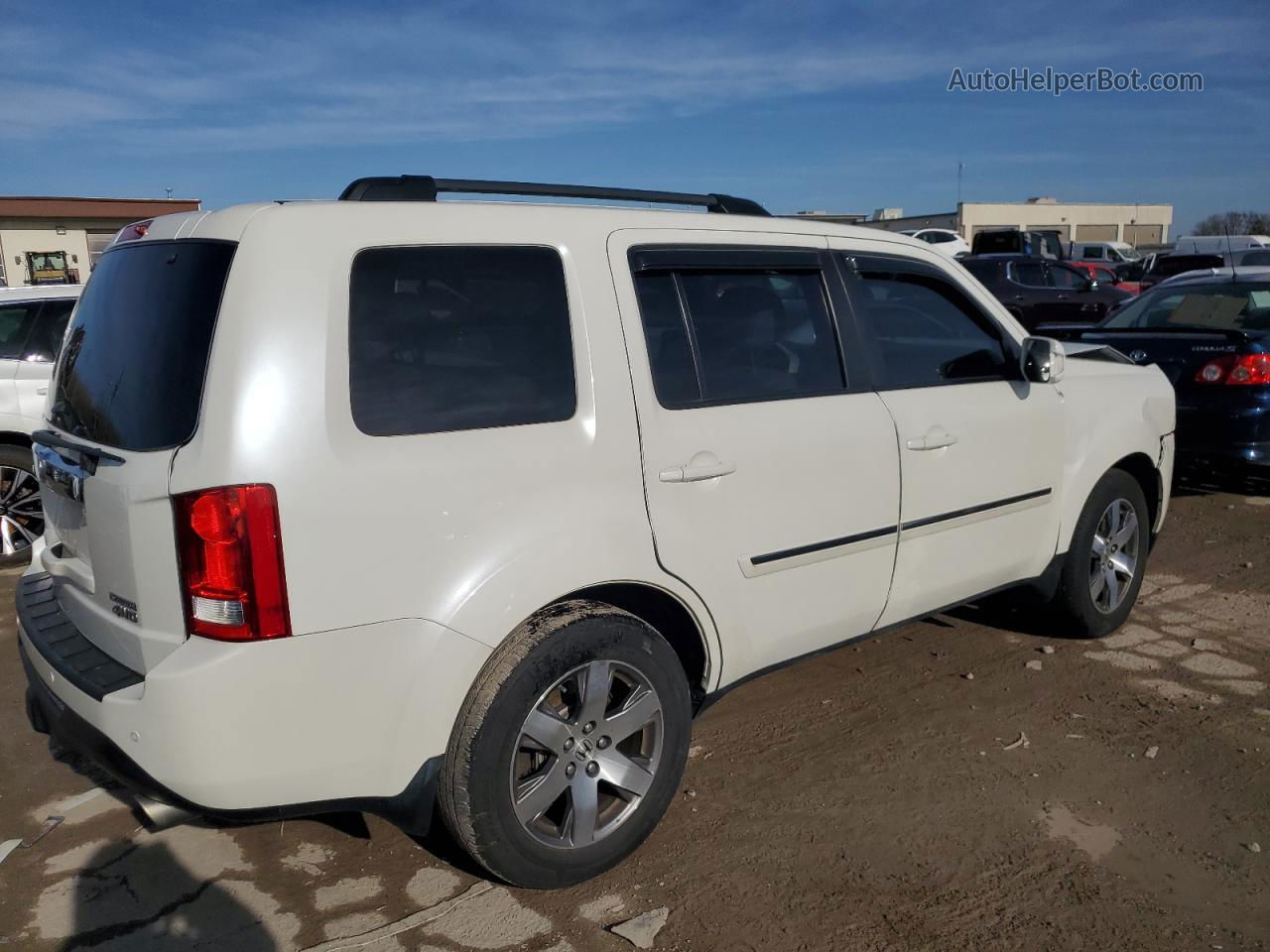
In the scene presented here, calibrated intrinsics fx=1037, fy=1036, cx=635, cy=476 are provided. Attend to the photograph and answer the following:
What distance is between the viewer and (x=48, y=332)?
266 inches

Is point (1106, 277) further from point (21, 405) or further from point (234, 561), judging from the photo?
point (234, 561)

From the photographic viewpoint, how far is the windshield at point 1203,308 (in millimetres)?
7672

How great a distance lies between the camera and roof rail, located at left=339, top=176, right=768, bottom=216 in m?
2.85

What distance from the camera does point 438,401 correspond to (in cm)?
265

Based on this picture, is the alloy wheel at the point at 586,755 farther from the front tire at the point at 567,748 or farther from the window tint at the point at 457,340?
the window tint at the point at 457,340

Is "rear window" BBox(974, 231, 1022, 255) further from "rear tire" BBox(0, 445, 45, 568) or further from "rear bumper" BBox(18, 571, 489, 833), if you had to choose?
"rear bumper" BBox(18, 571, 489, 833)

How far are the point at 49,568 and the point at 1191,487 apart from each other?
8.04 metres

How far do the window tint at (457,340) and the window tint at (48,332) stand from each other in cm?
507

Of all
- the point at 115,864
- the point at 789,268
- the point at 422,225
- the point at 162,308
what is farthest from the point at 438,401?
the point at 115,864

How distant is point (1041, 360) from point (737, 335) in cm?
147

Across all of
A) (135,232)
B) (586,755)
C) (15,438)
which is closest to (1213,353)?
(586,755)

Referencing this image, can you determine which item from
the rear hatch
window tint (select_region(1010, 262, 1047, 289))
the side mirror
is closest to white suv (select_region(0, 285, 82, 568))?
the rear hatch

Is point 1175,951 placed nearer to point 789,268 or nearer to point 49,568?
point 789,268

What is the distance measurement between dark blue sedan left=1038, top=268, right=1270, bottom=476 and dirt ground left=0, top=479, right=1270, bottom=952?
10.2 ft
